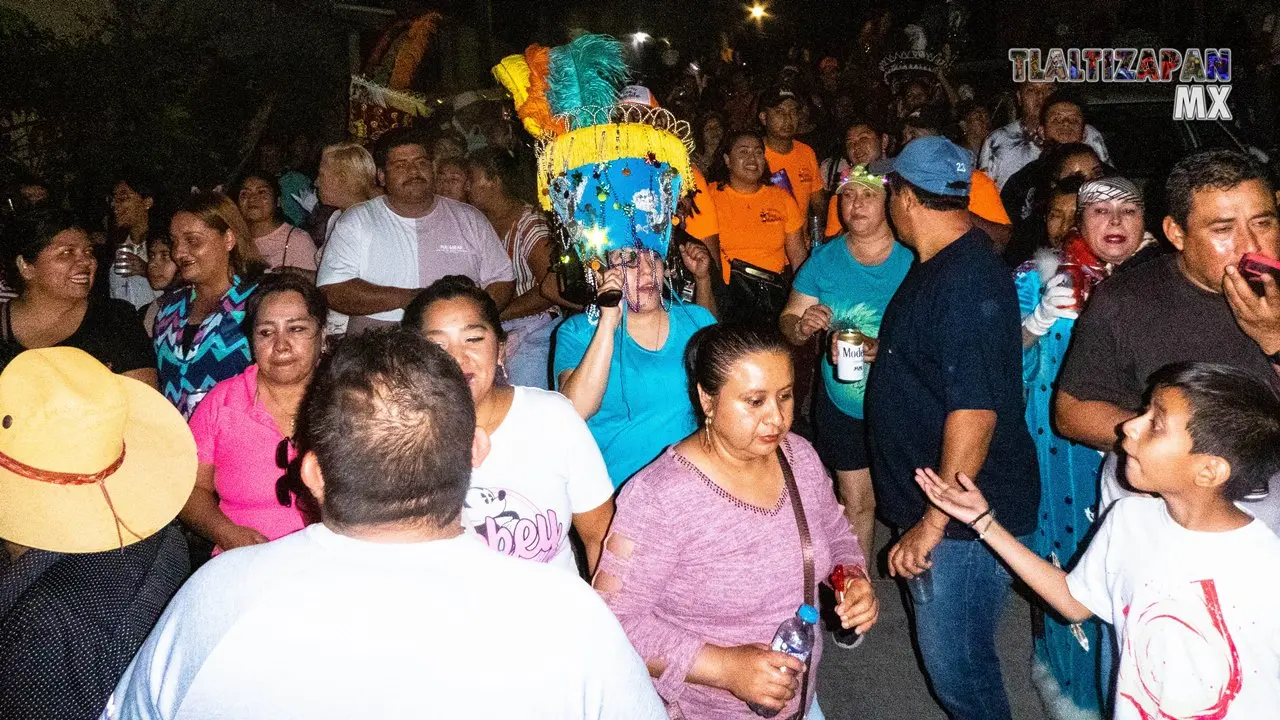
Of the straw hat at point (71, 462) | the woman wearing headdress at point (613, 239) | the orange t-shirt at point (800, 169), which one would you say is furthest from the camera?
the orange t-shirt at point (800, 169)

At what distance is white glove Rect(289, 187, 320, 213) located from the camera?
8.23 m

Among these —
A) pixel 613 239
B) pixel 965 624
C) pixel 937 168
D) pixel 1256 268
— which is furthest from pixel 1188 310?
pixel 613 239

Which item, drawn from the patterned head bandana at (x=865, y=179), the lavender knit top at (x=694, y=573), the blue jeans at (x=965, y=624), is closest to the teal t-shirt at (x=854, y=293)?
the patterned head bandana at (x=865, y=179)

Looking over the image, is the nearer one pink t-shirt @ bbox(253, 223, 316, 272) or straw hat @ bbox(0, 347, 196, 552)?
straw hat @ bbox(0, 347, 196, 552)

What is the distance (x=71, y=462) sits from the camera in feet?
6.62

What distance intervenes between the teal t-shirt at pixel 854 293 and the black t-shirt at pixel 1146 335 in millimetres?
1336

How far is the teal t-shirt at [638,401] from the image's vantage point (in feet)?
11.1

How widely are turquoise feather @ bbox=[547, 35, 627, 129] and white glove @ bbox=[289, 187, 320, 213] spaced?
5.26 m

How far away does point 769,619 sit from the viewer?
94.6 inches

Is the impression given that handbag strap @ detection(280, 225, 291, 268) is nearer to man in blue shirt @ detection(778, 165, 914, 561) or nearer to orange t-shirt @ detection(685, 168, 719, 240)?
orange t-shirt @ detection(685, 168, 719, 240)

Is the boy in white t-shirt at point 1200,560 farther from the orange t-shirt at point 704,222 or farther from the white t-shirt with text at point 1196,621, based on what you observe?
the orange t-shirt at point 704,222

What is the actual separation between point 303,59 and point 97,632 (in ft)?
39.2

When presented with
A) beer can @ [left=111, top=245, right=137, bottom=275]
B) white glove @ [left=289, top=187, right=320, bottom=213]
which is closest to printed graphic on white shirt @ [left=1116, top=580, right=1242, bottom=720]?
beer can @ [left=111, top=245, right=137, bottom=275]

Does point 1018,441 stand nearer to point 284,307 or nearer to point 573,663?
point 573,663
